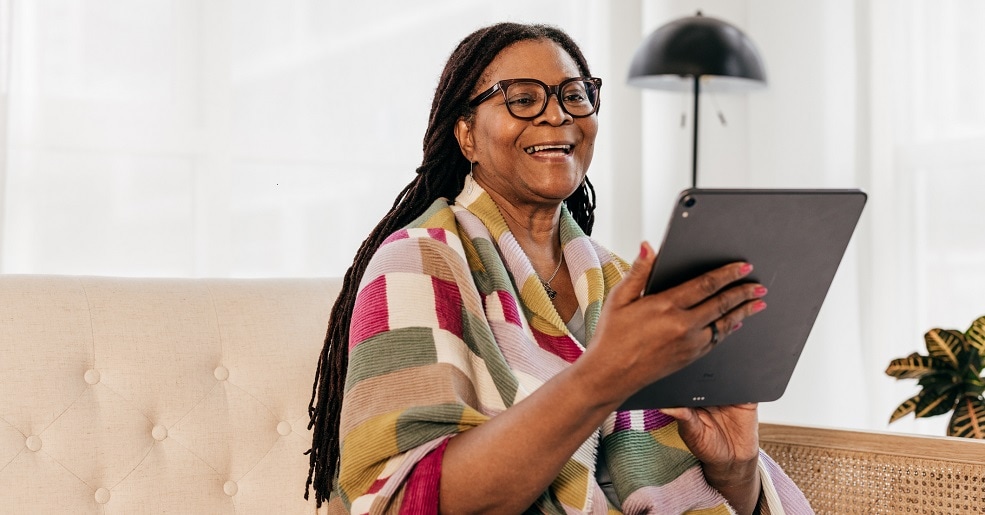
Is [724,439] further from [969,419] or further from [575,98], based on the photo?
[969,419]

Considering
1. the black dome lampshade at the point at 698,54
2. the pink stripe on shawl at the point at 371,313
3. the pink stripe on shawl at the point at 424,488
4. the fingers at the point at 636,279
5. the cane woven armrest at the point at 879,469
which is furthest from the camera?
the black dome lampshade at the point at 698,54

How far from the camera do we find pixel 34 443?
1.32 metres

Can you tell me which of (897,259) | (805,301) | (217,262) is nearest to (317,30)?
(217,262)

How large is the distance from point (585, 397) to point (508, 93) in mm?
533

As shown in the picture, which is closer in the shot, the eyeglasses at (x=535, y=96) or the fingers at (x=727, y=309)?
the fingers at (x=727, y=309)

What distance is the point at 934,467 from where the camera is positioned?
4.77 feet

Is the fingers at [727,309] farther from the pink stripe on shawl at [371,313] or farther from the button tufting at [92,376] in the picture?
the button tufting at [92,376]

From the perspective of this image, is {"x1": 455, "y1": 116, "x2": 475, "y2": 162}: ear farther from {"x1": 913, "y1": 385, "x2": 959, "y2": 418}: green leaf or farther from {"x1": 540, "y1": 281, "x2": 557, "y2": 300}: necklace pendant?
{"x1": 913, "y1": 385, "x2": 959, "y2": 418}: green leaf

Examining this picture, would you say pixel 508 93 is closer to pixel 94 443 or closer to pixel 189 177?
pixel 94 443

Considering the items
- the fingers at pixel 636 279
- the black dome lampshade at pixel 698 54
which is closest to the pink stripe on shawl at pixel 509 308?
the fingers at pixel 636 279

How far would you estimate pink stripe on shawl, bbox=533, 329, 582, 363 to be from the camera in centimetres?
123

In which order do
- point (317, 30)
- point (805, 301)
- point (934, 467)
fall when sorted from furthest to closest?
point (317, 30), point (934, 467), point (805, 301)

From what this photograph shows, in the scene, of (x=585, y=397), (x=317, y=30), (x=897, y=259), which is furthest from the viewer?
(x=897, y=259)

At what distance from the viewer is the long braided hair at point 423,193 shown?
1345 mm
